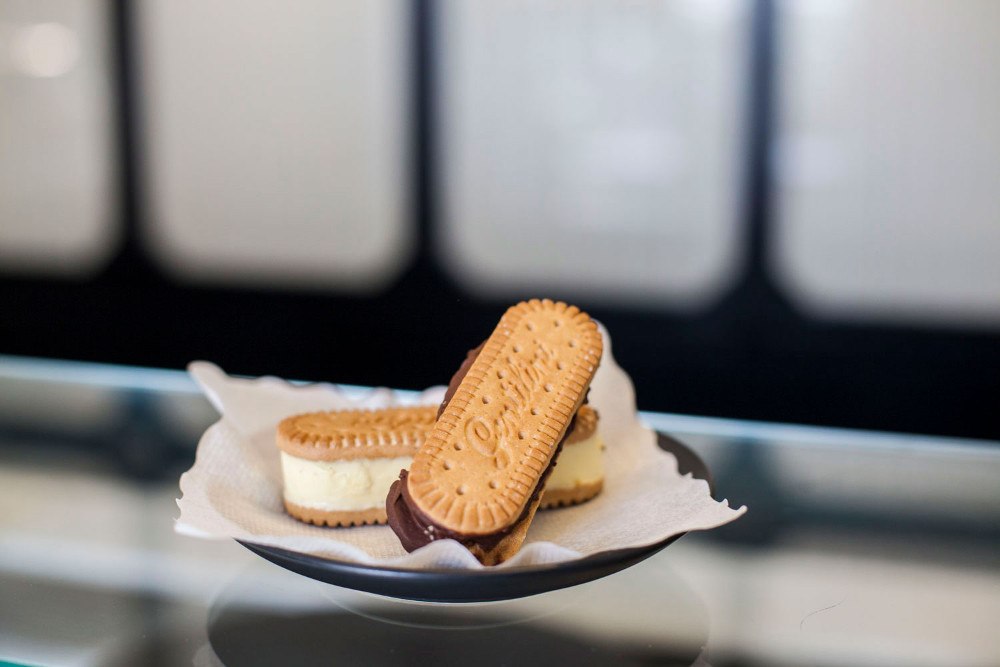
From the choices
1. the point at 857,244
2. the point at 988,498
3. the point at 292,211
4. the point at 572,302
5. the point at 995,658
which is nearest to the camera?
the point at 995,658

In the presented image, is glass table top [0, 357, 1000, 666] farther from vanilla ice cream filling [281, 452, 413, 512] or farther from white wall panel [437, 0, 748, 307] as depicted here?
white wall panel [437, 0, 748, 307]

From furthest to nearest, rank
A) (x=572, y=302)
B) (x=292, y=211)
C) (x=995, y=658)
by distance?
(x=292, y=211), (x=572, y=302), (x=995, y=658)

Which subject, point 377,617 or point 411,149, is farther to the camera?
point 411,149

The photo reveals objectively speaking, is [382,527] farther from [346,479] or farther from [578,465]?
[578,465]

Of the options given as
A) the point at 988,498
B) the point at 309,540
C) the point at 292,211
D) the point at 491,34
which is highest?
the point at 491,34

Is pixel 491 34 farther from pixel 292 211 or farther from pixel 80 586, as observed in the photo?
pixel 80 586

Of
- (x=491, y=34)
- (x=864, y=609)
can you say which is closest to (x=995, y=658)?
(x=864, y=609)

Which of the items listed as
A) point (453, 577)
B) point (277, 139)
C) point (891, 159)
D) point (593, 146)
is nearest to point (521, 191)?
point (593, 146)

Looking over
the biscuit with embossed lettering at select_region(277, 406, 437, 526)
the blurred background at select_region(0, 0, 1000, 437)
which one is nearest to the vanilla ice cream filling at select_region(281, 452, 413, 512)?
the biscuit with embossed lettering at select_region(277, 406, 437, 526)
